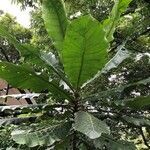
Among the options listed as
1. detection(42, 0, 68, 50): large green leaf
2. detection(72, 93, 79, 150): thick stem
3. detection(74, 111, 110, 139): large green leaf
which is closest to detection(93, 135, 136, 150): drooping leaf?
detection(72, 93, 79, 150): thick stem

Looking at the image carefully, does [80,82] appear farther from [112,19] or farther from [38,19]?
[38,19]

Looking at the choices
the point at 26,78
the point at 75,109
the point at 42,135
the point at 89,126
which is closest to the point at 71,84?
the point at 75,109

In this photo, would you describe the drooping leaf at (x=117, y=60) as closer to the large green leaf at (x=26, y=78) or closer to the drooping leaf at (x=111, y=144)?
the large green leaf at (x=26, y=78)

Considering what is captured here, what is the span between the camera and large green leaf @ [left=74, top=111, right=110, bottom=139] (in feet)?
9.84

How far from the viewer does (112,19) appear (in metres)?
3.79

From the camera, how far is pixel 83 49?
323cm

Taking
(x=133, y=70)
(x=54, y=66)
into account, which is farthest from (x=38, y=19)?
(x=54, y=66)

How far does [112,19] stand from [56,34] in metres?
0.51

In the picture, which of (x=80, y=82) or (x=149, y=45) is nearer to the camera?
(x=80, y=82)

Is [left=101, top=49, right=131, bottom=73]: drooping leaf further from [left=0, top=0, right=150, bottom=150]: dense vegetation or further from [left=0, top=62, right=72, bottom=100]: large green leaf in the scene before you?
[left=0, top=62, right=72, bottom=100]: large green leaf

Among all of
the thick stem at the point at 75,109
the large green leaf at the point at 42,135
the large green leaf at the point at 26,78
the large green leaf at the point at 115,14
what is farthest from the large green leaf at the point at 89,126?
the large green leaf at the point at 115,14

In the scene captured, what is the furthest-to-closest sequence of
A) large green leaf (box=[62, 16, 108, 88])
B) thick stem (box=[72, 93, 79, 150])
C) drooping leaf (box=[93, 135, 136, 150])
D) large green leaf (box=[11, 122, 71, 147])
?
thick stem (box=[72, 93, 79, 150]) → drooping leaf (box=[93, 135, 136, 150]) → large green leaf (box=[11, 122, 71, 147]) → large green leaf (box=[62, 16, 108, 88])

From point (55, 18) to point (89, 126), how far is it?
1109mm

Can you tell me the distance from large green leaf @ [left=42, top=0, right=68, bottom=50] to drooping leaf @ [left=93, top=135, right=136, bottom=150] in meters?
0.89
